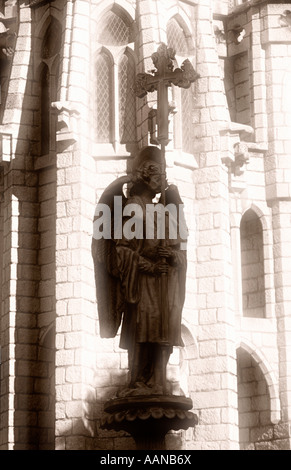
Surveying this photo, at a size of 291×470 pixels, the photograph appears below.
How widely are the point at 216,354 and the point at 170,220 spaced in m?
5.67

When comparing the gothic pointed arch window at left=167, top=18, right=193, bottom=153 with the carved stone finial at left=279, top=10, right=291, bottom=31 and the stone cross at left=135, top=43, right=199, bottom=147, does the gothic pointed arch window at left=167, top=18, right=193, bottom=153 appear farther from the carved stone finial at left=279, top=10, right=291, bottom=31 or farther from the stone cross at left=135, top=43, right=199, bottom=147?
the stone cross at left=135, top=43, right=199, bottom=147

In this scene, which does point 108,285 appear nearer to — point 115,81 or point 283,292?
point 115,81

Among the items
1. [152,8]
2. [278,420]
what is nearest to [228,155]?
[152,8]

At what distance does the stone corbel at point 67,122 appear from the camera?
22.2m

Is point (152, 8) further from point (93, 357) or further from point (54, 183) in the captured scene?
point (93, 357)

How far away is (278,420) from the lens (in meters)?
23.2

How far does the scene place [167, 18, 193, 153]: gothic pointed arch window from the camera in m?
23.2

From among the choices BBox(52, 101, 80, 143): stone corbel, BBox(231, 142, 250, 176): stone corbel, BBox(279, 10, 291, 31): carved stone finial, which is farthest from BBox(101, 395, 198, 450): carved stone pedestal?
BBox(279, 10, 291, 31): carved stone finial

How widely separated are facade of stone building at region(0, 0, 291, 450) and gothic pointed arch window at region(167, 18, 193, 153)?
2 centimetres

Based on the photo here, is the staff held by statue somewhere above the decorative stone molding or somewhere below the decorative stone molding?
below

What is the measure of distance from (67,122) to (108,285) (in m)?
6.24

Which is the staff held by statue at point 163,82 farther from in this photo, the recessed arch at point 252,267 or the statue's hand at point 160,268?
the recessed arch at point 252,267

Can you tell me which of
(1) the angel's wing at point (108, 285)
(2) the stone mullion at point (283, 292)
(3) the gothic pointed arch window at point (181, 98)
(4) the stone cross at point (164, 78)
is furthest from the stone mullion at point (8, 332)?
(4) the stone cross at point (164, 78)

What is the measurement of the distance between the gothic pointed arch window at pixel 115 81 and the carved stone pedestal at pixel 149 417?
309 inches
